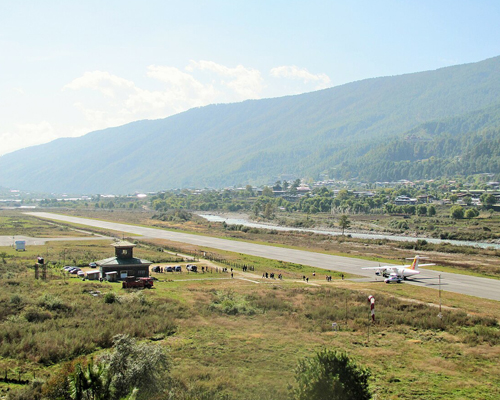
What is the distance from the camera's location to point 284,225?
169m

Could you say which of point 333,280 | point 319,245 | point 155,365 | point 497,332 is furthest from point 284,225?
point 155,365

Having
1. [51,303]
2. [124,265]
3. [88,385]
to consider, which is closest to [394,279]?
[124,265]

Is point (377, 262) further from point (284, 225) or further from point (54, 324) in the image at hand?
point (284, 225)

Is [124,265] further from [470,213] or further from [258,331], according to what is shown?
[470,213]

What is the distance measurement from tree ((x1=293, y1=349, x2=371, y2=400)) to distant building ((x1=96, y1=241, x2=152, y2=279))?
36799 mm

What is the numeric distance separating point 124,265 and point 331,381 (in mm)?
38247

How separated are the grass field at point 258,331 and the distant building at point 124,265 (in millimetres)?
3332

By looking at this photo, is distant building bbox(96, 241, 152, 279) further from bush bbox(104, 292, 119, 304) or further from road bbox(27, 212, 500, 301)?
road bbox(27, 212, 500, 301)

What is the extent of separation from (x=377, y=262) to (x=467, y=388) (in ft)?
171

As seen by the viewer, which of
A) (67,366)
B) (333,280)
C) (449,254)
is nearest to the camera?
(67,366)

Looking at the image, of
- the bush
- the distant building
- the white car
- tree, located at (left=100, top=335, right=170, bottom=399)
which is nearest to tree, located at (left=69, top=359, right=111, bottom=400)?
tree, located at (left=100, top=335, right=170, bottom=399)

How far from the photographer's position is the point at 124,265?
5203 cm

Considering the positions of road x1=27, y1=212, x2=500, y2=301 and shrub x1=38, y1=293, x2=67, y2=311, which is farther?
road x1=27, y1=212, x2=500, y2=301

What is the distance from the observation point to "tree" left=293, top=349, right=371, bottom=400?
57.9ft
